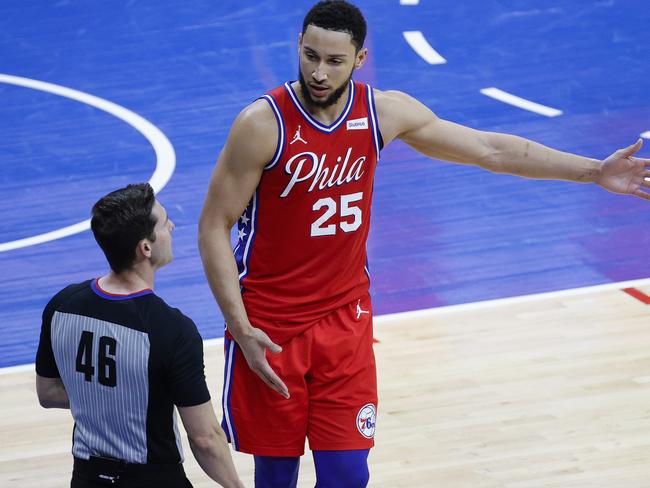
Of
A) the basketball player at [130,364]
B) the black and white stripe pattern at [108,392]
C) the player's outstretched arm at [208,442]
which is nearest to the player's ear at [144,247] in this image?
the basketball player at [130,364]

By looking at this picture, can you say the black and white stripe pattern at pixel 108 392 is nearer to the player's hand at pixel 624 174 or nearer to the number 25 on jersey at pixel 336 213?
the number 25 on jersey at pixel 336 213

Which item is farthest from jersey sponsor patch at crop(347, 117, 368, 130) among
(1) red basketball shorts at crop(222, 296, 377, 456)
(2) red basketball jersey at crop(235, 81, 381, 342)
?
(1) red basketball shorts at crop(222, 296, 377, 456)

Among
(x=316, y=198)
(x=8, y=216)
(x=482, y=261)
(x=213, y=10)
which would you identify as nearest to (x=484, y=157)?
(x=316, y=198)

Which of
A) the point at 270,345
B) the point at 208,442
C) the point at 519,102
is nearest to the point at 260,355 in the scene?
the point at 270,345

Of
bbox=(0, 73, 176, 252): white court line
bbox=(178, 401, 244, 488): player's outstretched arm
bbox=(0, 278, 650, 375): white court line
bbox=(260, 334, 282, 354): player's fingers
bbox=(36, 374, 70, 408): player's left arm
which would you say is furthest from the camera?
bbox=(0, 73, 176, 252): white court line

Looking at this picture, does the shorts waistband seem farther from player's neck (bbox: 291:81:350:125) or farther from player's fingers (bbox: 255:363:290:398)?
player's neck (bbox: 291:81:350:125)

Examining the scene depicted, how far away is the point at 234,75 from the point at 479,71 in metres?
2.09

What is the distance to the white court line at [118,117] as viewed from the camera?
8406mm

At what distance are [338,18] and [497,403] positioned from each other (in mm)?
2672

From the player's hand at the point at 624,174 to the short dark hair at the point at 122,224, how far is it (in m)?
1.92

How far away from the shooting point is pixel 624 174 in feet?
15.9

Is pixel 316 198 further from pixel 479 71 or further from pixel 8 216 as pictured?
pixel 479 71

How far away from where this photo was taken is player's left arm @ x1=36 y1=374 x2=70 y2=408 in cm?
394

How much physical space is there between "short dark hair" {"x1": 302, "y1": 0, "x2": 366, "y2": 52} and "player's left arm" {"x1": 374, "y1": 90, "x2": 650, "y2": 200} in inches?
12.8
